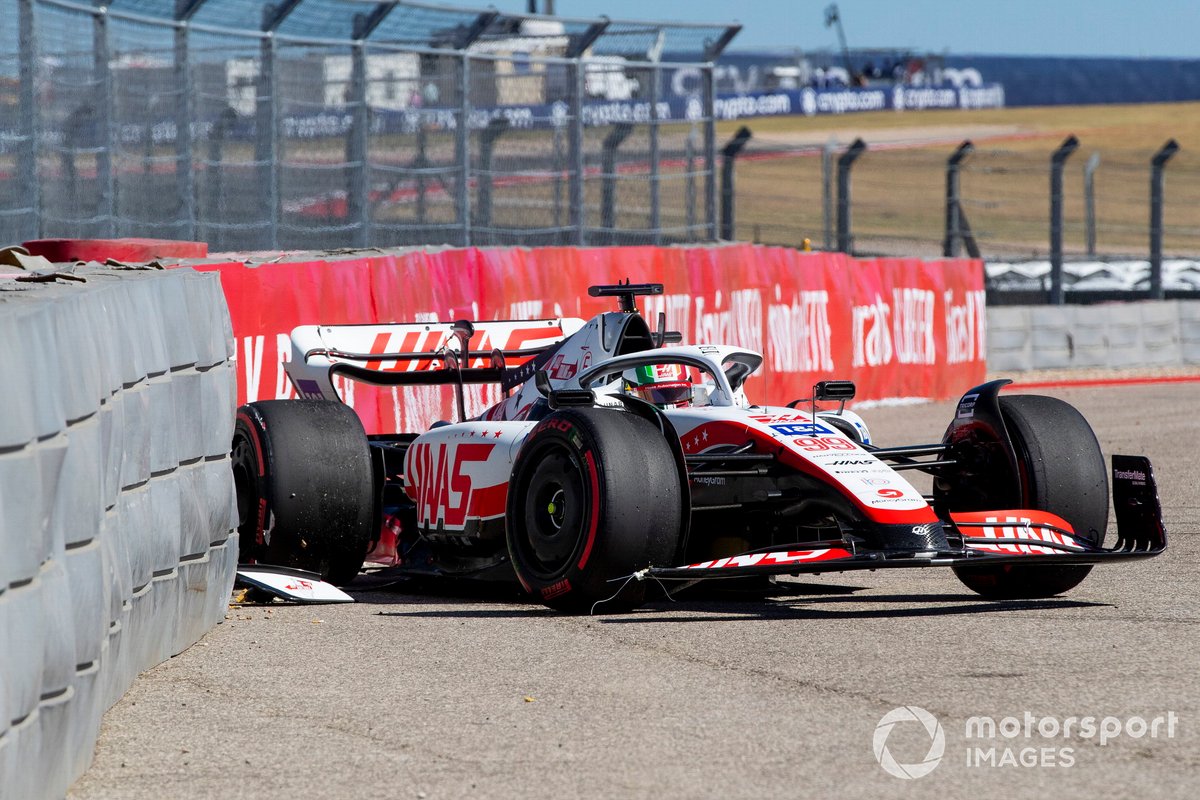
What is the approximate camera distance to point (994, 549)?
646 cm

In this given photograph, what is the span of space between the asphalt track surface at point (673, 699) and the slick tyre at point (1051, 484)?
0.13m

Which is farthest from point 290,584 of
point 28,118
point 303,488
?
point 28,118

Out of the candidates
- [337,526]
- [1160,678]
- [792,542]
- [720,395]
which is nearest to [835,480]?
[792,542]

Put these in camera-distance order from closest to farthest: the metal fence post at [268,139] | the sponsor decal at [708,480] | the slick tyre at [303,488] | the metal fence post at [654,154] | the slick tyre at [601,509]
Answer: the slick tyre at [601,509] < the sponsor decal at [708,480] < the slick tyre at [303,488] < the metal fence post at [268,139] < the metal fence post at [654,154]

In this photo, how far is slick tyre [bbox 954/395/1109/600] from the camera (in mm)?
6973

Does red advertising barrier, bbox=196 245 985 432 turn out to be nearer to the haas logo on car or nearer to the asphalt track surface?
the haas logo on car

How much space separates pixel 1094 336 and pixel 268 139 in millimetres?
11219

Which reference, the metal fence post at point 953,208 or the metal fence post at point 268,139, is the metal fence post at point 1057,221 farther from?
the metal fence post at point 268,139

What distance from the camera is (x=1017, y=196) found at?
44.8m

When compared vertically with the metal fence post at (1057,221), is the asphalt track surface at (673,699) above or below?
below

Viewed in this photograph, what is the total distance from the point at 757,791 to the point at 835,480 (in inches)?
101

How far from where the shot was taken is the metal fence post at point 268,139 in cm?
1222

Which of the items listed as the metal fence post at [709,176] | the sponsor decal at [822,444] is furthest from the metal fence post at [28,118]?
the metal fence post at [709,176]

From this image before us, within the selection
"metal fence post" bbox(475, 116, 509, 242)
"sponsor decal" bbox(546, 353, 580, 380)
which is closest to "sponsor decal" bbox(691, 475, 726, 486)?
"sponsor decal" bbox(546, 353, 580, 380)
